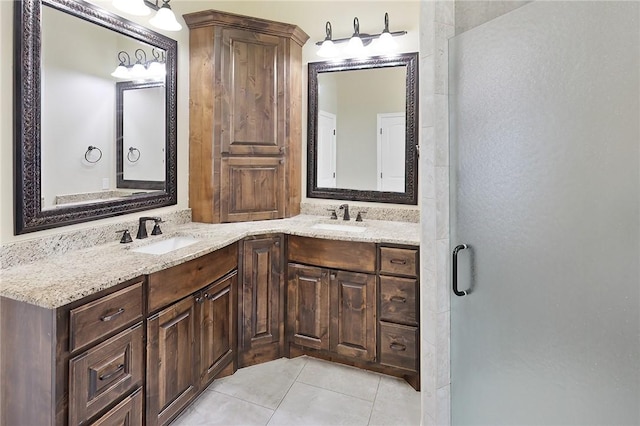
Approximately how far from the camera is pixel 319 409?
2.01m

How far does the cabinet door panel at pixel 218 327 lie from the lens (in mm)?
1977

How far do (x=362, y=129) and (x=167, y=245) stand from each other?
164 centimetres

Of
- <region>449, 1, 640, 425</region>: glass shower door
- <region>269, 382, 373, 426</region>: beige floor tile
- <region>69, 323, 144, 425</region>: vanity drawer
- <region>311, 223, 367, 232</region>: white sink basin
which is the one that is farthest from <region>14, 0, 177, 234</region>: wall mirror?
<region>449, 1, 640, 425</region>: glass shower door

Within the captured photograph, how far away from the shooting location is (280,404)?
2.04m

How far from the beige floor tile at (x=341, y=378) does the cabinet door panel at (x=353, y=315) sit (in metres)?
0.15

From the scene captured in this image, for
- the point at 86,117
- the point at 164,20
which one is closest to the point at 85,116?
the point at 86,117

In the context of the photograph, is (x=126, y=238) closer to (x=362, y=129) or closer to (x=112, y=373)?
(x=112, y=373)

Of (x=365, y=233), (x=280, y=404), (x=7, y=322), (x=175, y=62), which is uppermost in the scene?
(x=175, y=62)

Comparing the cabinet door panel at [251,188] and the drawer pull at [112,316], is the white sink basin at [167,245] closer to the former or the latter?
the cabinet door panel at [251,188]

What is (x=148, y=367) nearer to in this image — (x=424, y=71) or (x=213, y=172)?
(x=213, y=172)

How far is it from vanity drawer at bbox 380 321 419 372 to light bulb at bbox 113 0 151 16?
7.42ft

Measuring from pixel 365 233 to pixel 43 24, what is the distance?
1.96 metres

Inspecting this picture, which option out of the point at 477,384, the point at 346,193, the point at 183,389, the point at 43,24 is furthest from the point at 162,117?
the point at 477,384


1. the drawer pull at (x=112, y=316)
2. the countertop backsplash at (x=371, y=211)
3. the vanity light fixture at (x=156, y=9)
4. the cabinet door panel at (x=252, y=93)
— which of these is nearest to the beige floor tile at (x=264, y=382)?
the drawer pull at (x=112, y=316)
